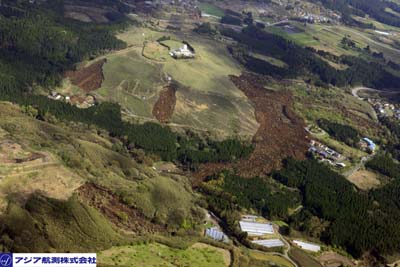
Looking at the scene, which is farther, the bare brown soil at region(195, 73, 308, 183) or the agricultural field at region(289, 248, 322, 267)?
the bare brown soil at region(195, 73, 308, 183)

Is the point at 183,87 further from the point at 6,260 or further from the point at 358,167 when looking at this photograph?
the point at 6,260

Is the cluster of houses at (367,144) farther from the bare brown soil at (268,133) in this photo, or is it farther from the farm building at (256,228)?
the farm building at (256,228)

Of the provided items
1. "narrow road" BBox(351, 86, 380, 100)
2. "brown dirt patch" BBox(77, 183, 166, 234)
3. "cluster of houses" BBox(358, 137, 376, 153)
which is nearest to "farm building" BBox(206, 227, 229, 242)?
"brown dirt patch" BBox(77, 183, 166, 234)

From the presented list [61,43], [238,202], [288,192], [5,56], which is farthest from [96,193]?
[61,43]

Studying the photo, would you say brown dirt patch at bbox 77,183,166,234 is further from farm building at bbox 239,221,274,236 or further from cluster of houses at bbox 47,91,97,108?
cluster of houses at bbox 47,91,97,108

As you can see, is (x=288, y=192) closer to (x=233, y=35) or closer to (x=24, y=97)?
(x=24, y=97)

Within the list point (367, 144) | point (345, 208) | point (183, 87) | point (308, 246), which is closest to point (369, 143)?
point (367, 144)

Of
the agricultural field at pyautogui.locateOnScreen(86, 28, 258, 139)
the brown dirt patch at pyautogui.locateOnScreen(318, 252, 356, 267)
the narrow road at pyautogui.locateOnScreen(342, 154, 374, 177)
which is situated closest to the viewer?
the brown dirt patch at pyautogui.locateOnScreen(318, 252, 356, 267)
